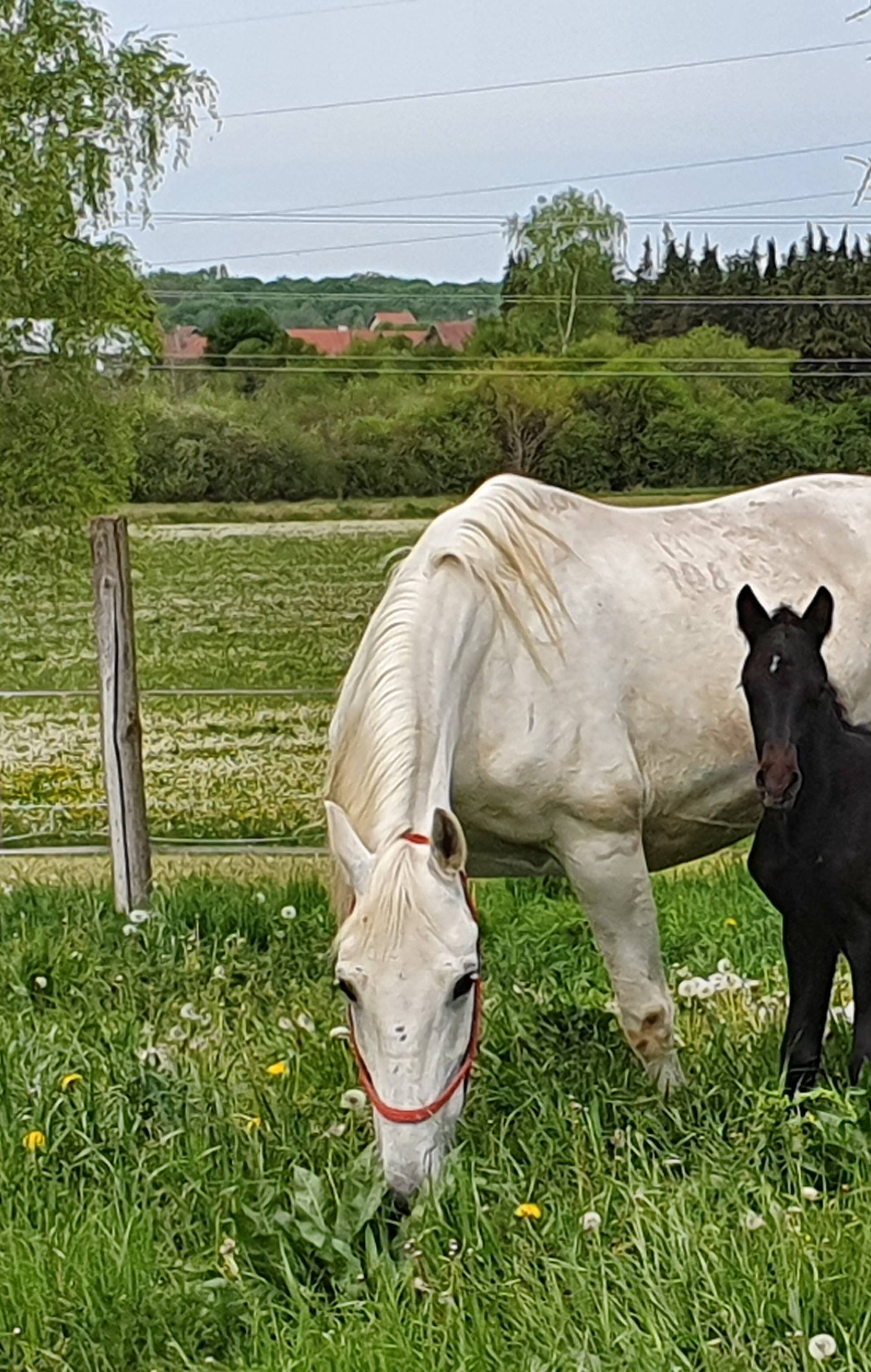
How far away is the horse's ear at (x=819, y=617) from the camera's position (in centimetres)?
373

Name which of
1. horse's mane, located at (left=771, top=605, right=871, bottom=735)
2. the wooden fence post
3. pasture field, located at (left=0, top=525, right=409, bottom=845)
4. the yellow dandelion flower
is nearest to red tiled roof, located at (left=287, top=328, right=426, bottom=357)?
pasture field, located at (left=0, top=525, right=409, bottom=845)

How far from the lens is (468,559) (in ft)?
13.8

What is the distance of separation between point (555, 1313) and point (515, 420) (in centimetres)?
632

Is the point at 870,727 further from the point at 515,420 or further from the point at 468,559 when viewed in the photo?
the point at 515,420

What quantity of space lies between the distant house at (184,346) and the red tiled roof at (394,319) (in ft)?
4.02

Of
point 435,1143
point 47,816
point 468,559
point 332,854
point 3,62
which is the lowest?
point 47,816

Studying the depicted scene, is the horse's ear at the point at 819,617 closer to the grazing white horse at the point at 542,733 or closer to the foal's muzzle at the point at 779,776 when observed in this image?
the foal's muzzle at the point at 779,776

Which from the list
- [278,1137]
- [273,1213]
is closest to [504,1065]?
[278,1137]

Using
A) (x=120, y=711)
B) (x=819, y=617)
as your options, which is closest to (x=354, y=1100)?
(x=819, y=617)

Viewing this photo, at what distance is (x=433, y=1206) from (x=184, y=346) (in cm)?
726

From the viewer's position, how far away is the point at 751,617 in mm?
3764

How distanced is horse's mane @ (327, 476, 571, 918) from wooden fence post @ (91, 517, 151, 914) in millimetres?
2968

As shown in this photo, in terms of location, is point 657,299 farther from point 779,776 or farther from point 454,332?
point 779,776

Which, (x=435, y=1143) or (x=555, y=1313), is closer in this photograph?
(x=555, y=1313)
